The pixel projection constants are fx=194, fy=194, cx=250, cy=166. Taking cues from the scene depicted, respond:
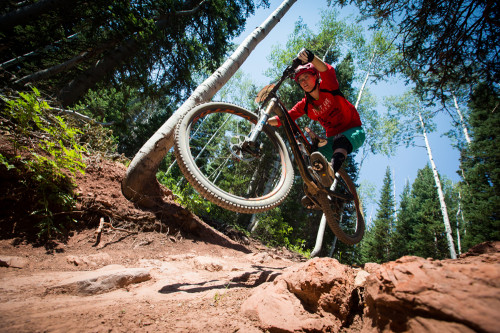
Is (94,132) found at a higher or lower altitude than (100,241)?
higher

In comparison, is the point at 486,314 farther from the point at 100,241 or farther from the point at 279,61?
the point at 279,61

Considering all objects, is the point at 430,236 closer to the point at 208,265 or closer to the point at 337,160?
the point at 337,160

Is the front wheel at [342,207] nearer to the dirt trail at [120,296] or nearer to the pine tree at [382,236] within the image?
the dirt trail at [120,296]

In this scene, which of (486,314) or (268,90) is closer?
(486,314)

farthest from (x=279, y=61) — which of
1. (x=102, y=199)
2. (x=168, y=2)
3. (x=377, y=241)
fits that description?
(x=377, y=241)

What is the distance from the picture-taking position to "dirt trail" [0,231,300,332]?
3.56 feet

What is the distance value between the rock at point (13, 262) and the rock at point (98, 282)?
34.3 inches

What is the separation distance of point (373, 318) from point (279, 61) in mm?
14467

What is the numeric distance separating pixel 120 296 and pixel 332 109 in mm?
3232

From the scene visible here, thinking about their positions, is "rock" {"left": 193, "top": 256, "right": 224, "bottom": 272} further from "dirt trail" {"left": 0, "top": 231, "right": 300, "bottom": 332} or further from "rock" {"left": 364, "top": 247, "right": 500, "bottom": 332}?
"rock" {"left": 364, "top": 247, "right": 500, "bottom": 332}

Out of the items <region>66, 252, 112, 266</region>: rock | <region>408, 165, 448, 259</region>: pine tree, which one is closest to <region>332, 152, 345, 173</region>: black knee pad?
<region>66, 252, 112, 266</region>: rock

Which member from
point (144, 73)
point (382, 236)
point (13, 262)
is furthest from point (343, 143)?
point (382, 236)

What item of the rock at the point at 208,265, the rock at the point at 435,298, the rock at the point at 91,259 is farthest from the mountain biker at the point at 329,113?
the rock at the point at 91,259

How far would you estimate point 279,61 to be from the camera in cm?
1309
